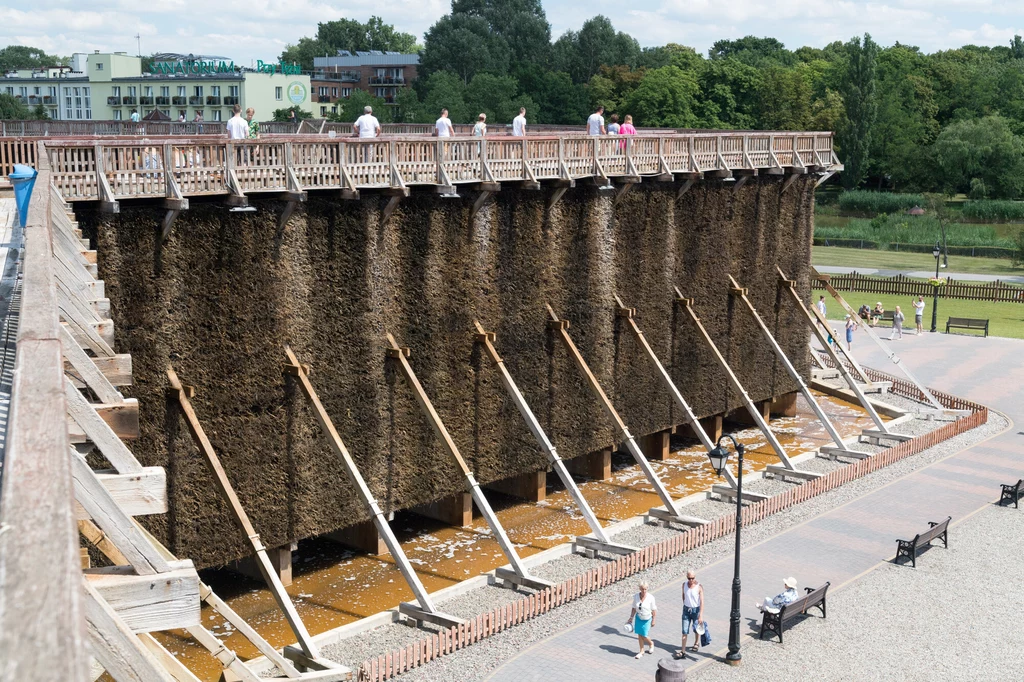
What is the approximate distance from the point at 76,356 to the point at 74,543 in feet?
23.9

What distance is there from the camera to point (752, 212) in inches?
1594

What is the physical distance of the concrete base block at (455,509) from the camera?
101 feet

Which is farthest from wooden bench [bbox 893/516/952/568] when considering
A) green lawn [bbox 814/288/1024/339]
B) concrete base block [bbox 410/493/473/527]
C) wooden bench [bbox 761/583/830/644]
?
green lawn [bbox 814/288/1024/339]

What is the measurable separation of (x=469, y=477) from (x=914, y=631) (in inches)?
405

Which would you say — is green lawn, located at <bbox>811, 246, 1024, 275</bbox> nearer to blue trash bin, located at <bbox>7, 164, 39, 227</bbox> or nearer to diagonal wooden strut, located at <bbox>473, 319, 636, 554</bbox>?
diagonal wooden strut, located at <bbox>473, 319, 636, 554</bbox>

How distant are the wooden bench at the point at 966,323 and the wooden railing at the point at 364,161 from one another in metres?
27.0

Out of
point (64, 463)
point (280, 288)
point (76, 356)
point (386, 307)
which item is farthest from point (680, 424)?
point (64, 463)

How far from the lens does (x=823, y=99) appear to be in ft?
413

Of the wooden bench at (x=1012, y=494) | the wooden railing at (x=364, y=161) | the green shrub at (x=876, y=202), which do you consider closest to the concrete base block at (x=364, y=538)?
the wooden railing at (x=364, y=161)

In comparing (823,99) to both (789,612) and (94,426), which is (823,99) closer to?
(789,612)

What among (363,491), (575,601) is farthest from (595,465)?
(363,491)

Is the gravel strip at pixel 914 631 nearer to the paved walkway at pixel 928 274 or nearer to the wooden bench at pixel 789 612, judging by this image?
the wooden bench at pixel 789 612

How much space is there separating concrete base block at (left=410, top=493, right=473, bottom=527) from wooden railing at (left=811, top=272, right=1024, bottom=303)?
4721 centimetres

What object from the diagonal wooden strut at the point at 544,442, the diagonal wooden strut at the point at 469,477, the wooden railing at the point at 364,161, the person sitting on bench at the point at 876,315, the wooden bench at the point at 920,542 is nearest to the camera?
the wooden railing at the point at 364,161
